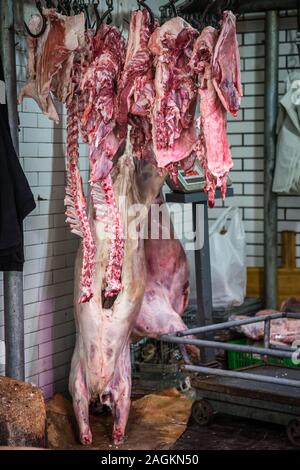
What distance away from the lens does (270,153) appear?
8969 millimetres

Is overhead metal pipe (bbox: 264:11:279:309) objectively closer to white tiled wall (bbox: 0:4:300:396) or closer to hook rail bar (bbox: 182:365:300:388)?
white tiled wall (bbox: 0:4:300:396)

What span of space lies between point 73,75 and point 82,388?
2.01 metres

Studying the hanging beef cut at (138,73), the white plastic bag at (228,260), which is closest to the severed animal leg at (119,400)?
the hanging beef cut at (138,73)

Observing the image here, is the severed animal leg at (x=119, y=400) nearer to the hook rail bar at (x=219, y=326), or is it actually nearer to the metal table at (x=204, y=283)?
the hook rail bar at (x=219, y=326)

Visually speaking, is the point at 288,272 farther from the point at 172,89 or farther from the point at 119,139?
the point at 172,89

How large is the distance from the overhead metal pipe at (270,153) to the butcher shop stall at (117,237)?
1.43 metres

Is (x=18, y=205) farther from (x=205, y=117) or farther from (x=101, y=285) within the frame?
(x=205, y=117)

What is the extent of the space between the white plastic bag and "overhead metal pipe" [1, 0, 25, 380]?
116 inches

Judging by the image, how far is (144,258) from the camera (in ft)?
20.6

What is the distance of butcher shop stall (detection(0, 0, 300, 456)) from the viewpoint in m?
5.34

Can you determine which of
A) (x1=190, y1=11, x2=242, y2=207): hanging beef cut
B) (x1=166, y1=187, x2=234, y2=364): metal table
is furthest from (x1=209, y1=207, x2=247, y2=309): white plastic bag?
(x1=190, y1=11, x2=242, y2=207): hanging beef cut

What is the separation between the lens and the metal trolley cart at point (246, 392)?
5812 millimetres
